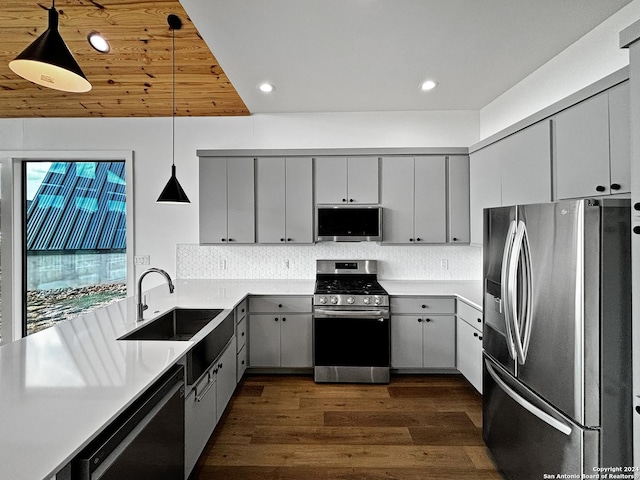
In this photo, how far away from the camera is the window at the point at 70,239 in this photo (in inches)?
154

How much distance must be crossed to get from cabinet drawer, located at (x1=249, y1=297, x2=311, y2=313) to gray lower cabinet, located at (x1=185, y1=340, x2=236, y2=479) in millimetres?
646

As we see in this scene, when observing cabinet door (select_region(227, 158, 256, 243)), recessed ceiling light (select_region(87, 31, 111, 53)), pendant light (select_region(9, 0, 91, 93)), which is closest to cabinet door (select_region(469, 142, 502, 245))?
cabinet door (select_region(227, 158, 256, 243))

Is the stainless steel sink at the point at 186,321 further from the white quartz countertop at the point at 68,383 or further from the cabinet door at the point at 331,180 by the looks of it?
the cabinet door at the point at 331,180

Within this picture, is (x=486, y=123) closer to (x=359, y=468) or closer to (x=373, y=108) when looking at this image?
(x=373, y=108)

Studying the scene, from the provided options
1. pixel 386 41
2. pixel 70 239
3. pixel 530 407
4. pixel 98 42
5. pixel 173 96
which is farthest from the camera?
pixel 70 239

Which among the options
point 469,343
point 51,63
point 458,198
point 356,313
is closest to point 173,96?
point 51,63

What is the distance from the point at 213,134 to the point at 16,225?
2.35m

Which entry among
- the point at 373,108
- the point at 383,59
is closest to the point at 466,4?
the point at 383,59

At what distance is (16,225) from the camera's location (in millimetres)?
3814

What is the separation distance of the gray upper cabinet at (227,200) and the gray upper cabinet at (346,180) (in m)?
0.72

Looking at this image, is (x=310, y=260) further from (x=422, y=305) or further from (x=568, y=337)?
(x=568, y=337)

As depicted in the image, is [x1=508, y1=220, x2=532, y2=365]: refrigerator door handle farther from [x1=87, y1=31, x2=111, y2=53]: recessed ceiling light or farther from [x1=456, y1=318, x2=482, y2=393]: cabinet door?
[x1=87, y1=31, x2=111, y2=53]: recessed ceiling light

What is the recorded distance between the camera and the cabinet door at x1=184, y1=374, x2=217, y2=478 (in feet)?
6.02

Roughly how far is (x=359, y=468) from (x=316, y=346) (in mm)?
1213
